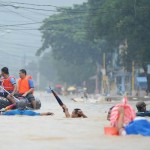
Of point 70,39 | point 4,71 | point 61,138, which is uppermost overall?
point 70,39

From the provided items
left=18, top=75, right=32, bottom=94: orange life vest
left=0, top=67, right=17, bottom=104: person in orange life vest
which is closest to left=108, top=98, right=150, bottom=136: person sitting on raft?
left=0, top=67, right=17, bottom=104: person in orange life vest

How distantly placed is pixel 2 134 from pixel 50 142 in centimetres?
190

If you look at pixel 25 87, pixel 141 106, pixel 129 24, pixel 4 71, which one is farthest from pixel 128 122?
pixel 129 24

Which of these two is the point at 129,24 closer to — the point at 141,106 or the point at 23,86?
the point at 23,86

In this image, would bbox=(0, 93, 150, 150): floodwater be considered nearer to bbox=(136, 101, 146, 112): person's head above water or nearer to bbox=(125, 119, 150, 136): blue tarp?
bbox=(125, 119, 150, 136): blue tarp

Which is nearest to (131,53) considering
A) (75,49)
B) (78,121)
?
(75,49)

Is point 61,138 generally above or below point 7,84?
below

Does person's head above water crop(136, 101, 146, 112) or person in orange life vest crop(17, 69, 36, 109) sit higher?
person in orange life vest crop(17, 69, 36, 109)

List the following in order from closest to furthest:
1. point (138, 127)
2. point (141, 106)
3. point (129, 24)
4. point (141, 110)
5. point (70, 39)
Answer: point (138, 127), point (141, 106), point (141, 110), point (129, 24), point (70, 39)

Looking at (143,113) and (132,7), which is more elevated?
(132,7)

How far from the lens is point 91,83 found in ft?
351

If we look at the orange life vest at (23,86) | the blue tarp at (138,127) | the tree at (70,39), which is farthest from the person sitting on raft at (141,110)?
the tree at (70,39)

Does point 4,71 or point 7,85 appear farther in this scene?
point 7,85

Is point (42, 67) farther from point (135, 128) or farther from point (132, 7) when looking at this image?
point (135, 128)
